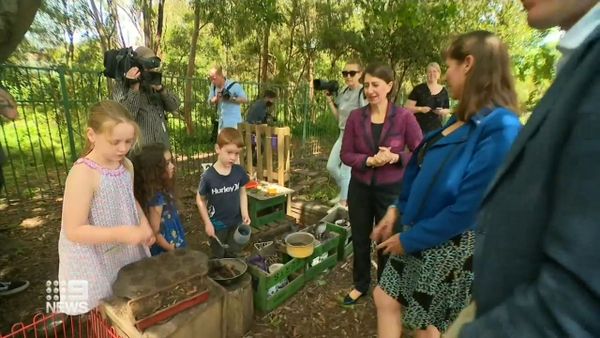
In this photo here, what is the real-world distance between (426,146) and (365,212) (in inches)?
38.8

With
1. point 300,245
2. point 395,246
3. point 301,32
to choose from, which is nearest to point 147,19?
point 301,32

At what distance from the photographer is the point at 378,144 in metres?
2.51

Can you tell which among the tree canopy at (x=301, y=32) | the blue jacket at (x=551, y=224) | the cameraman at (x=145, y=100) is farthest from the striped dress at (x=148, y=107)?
the tree canopy at (x=301, y=32)

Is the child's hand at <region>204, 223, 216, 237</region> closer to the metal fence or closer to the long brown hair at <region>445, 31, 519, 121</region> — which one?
the metal fence

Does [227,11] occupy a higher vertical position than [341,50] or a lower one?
higher

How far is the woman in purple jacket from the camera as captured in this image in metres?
2.46

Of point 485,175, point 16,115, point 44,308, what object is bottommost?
point 44,308

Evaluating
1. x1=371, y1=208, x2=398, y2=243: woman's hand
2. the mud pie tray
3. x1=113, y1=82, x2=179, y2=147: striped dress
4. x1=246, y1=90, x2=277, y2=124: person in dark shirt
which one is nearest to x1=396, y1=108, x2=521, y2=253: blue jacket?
x1=371, y1=208, x2=398, y2=243: woman's hand

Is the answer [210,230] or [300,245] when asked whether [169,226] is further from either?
[300,245]

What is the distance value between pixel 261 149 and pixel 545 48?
12.2 metres

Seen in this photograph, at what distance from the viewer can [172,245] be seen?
2531 mm

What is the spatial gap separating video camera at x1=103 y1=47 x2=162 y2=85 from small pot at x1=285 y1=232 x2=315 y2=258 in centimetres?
217

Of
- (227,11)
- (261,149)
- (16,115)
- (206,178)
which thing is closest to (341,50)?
(227,11)

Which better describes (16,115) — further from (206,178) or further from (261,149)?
(261,149)
